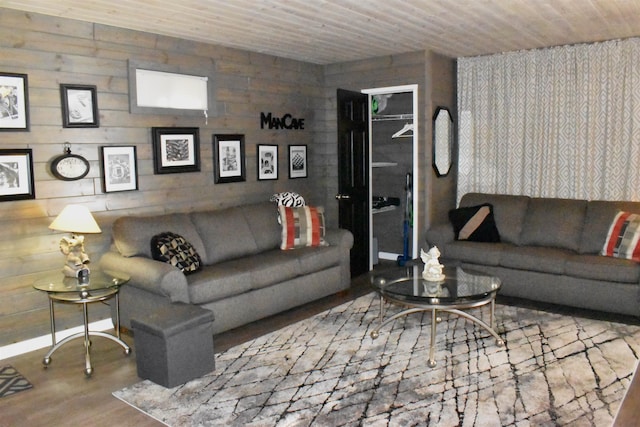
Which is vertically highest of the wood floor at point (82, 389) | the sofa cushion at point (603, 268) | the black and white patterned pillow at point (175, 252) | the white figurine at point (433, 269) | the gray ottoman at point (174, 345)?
the black and white patterned pillow at point (175, 252)

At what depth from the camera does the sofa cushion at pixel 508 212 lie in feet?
18.3

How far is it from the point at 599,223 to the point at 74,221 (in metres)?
4.57

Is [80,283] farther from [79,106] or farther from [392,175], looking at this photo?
[392,175]

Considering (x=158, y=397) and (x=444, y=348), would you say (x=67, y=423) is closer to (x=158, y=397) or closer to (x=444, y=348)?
(x=158, y=397)

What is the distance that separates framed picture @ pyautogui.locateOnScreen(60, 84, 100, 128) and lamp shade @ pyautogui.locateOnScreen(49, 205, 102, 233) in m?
0.76

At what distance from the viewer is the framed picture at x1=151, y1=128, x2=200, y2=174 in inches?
189

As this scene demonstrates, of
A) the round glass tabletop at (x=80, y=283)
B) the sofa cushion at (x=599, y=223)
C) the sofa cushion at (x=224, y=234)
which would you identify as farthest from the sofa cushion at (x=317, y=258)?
the sofa cushion at (x=599, y=223)

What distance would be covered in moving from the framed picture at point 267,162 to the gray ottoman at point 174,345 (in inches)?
100

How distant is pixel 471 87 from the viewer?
628cm

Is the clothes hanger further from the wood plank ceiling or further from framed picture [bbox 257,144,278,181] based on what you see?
framed picture [bbox 257,144,278,181]

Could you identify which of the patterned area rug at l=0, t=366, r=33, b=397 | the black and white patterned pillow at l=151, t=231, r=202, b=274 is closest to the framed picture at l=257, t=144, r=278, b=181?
the black and white patterned pillow at l=151, t=231, r=202, b=274

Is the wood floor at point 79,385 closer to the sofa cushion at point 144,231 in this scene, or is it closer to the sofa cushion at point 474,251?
the sofa cushion at point 144,231

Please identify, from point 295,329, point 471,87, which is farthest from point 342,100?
point 295,329

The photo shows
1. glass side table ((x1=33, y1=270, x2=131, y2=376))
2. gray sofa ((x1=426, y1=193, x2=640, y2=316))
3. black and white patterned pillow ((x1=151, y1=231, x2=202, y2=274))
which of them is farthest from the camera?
gray sofa ((x1=426, y1=193, x2=640, y2=316))
